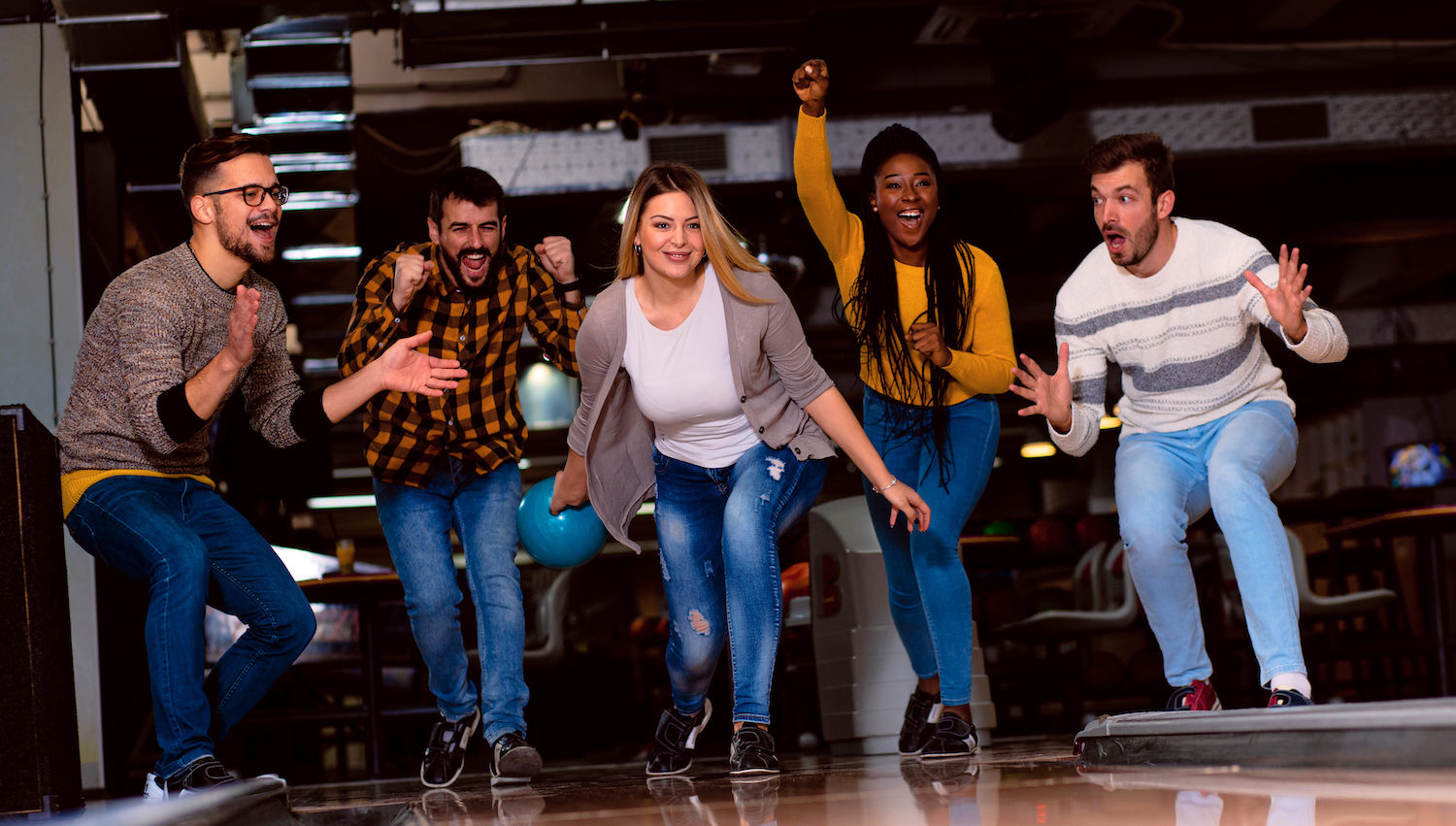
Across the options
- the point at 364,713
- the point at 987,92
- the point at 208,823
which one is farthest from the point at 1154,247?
the point at 987,92

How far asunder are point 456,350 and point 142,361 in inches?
30.4

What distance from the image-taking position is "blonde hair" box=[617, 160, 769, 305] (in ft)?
10.3

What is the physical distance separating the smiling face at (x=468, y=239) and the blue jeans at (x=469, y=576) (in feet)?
1.60

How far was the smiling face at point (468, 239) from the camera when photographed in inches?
135

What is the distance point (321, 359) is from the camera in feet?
34.4

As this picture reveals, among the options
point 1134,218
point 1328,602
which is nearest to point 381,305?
point 1134,218

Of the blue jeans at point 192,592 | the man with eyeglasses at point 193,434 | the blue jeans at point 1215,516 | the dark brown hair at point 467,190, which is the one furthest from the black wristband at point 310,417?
the blue jeans at point 1215,516

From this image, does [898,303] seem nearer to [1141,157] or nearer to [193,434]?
[1141,157]

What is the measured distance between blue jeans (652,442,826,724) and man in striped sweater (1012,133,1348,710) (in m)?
0.62

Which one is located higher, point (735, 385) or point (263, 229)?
point (263, 229)

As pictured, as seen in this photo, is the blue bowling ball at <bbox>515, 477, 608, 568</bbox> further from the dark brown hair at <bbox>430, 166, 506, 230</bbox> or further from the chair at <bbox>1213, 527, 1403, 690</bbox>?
the chair at <bbox>1213, 527, 1403, 690</bbox>

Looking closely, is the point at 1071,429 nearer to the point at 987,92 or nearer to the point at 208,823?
the point at 208,823


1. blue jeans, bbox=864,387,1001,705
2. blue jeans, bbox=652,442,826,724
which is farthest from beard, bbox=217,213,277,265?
blue jeans, bbox=864,387,1001,705

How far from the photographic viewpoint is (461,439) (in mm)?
3479
